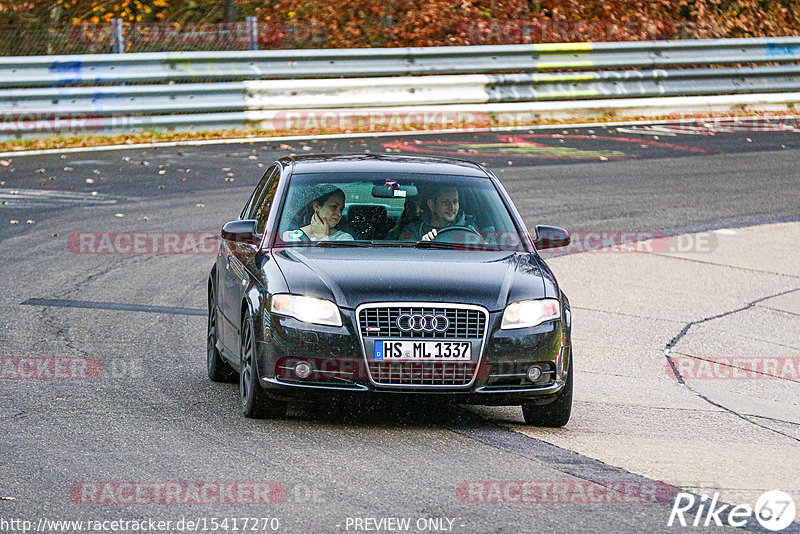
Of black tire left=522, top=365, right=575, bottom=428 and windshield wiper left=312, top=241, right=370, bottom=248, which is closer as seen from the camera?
black tire left=522, top=365, right=575, bottom=428

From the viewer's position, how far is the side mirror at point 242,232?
27.5ft

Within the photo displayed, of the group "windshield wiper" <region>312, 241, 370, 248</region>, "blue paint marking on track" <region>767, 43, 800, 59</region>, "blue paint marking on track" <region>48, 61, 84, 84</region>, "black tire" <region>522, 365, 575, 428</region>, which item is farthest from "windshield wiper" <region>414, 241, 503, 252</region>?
"blue paint marking on track" <region>767, 43, 800, 59</region>

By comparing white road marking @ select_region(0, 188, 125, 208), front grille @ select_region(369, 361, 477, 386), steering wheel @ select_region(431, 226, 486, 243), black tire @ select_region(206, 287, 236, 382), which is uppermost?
steering wheel @ select_region(431, 226, 486, 243)

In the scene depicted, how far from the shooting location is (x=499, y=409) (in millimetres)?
8203

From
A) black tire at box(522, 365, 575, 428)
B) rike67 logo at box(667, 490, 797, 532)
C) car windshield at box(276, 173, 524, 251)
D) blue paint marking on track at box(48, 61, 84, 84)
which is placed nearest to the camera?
rike67 logo at box(667, 490, 797, 532)

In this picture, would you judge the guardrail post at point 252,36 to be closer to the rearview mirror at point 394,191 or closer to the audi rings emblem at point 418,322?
the rearview mirror at point 394,191

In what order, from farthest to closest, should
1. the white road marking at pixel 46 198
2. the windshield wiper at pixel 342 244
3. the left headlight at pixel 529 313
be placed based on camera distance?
the white road marking at pixel 46 198 → the windshield wiper at pixel 342 244 → the left headlight at pixel 529 313

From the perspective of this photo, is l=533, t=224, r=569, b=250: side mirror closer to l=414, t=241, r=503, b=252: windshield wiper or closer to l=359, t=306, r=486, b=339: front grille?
l=414, t=241, r=503, b=252: windshield wiper

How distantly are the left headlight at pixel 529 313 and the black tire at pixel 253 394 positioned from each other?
133cm

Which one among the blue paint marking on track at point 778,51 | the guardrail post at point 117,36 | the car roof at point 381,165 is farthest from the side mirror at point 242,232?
the blue paint marking on track at point 778,51

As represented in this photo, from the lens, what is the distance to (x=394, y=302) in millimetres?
7156

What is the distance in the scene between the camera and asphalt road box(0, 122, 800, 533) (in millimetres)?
5902

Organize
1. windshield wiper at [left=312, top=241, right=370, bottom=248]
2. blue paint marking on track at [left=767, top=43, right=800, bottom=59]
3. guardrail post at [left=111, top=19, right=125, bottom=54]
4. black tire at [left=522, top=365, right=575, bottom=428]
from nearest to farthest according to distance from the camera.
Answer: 1. black tire at [left=522, top=365, right=575, bottom=428]
2. windshield wiper at [left=312, top=241, right=370, bottom=248]
3. guardrail post at [left=111, top=19, right=125, bottom=54]
4. blue paint marking on track at [left=767, top=43, right=800, bottom=59]

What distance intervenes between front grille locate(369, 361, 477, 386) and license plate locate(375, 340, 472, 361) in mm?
31
